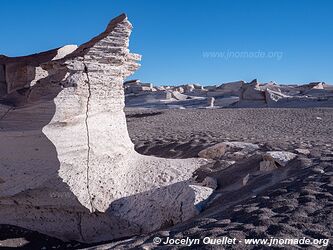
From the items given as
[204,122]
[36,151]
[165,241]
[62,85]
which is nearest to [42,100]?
[62,85]

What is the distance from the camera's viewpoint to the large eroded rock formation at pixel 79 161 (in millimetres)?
4477

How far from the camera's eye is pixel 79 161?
181 inches

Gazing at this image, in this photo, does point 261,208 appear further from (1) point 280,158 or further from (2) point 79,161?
(2) point 79,161

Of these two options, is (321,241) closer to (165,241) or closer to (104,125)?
(165,241)

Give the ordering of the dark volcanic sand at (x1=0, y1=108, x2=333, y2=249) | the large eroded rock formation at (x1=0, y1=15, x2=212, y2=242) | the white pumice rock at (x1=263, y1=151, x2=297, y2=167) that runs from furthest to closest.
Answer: the white pumice rock at (x1=263, y1=151, x2=297, y2=167) < the large eroded rock formation at (x1=0, y1=15, x2=212, y2=242) < the dark volcanic sand at (x1=0, y1=108, x2=333, y2=249)

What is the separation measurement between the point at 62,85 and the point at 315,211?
2856mm

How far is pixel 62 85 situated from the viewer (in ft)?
14.8

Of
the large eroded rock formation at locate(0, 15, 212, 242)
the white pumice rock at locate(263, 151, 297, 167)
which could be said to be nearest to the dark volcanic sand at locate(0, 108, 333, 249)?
the white pumice rock at locate(263, 151, 297, 167)

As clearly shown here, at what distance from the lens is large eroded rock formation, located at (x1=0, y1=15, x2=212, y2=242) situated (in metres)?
4.48

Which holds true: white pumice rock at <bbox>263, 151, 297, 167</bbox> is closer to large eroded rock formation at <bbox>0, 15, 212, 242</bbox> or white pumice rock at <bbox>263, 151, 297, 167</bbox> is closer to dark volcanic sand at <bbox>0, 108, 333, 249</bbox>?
dark volcanic sand at <bbox>0, 108, 333, 249</bbox>

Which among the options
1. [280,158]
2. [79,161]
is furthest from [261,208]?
[79,161]

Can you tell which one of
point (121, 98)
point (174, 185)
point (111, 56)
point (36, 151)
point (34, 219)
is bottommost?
point (34, 219)

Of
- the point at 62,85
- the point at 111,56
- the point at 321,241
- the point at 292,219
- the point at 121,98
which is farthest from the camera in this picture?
the point at 121,98

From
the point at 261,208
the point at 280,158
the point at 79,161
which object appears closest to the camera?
the point at 261,208
